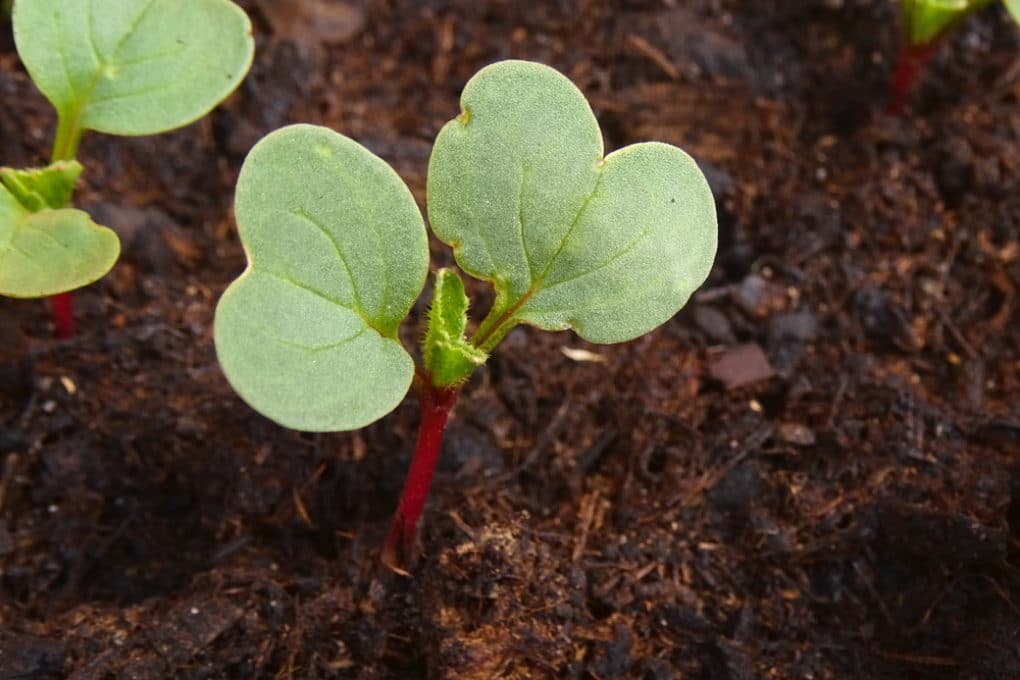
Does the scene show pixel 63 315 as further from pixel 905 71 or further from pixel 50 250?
pixel 905 71

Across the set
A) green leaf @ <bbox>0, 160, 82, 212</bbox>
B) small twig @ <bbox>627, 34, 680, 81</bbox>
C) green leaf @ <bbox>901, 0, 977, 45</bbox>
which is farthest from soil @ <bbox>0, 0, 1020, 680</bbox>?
green leaf @ <bbox>0, 160, 82, 212</bbox>

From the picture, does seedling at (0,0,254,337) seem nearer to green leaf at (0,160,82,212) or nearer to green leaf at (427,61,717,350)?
green leaf at (0,160,82,212)

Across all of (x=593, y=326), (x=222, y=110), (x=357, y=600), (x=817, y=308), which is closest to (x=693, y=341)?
(x=817, y=308)

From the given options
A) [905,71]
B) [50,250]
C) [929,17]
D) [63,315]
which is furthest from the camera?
[905,71]

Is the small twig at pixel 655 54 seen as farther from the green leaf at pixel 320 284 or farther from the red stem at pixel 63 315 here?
the red stem at pixel 63 315

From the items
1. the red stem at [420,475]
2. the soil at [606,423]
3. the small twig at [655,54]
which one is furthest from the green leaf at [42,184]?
the small twig at [655,54]

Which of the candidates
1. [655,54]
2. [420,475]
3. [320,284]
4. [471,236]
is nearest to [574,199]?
[471,236]

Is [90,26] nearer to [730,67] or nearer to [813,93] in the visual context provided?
[730,67]
